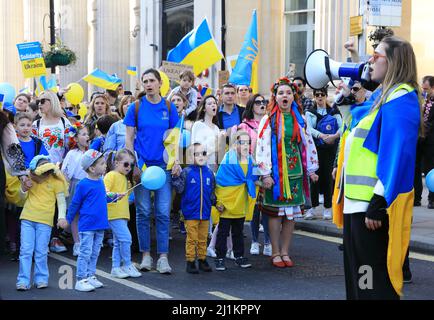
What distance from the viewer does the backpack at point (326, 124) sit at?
11664mm

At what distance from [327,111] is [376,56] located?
6931 millimetres

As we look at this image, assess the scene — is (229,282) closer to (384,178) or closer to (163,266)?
(163,266)

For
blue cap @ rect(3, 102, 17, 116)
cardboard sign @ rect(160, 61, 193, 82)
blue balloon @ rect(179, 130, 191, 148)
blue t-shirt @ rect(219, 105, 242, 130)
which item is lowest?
blue balloon @ rect(179, 130, 191, 148)

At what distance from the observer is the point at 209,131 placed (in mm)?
8734

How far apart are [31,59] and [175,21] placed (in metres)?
9.35

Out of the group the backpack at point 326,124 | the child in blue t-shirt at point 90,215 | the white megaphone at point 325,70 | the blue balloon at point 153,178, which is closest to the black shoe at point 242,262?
the blue balloon at point 153,178

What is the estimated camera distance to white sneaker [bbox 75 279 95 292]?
7.13m

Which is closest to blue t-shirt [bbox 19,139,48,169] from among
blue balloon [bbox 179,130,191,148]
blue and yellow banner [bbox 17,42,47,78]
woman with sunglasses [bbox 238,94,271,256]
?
blue balloon [bbox 179,130,191,148]

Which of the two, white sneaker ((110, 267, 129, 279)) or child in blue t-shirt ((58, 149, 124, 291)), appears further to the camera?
white sneaker ((110, 267, 129, 279))

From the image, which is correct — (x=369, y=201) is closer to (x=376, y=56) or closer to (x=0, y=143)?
(x=376, y=56)

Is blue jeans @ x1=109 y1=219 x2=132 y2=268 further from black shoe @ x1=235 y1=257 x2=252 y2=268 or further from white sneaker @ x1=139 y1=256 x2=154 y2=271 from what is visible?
black shoe @ x1=235 y1=257 x2=252 y2=268

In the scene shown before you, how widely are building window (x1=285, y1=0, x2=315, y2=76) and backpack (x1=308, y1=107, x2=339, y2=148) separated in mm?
7096

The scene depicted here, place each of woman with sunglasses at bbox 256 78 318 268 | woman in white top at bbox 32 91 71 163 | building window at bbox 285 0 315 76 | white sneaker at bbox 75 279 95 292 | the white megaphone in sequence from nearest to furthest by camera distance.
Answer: the white megaphone, white sneaker at bbox 75 279 95 292, woman with sunglasses at bbox 256 78 318 268, woman in white top at bbox 32 91 71 163, building window at bbox 285 0 315 76

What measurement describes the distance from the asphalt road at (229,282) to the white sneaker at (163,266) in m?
0.06
